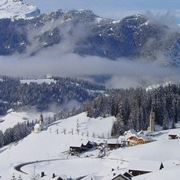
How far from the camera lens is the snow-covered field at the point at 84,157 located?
11150cm

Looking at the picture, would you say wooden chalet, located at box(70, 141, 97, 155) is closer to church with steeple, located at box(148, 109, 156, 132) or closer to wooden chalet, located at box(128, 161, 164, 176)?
church with steeple, located at box(148, 109, 156, 132)

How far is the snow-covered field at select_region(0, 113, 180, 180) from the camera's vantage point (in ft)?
366

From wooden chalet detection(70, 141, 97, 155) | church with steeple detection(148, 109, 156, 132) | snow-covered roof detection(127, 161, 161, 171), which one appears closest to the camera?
snow-covered roof detection(127, 161, 161, 171)

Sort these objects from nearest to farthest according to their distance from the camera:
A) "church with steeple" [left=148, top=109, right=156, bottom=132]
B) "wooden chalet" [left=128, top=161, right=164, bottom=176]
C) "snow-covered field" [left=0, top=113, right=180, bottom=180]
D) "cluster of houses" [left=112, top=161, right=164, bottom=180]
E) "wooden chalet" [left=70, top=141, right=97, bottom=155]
→ "cluster of houses" [left=112, top=161, right=164, bottom=180]
"wooden chalet" [left=128, top=161, right=164, bottom=176]
"snow-covered field" [left=0, top=113, right=180, bottom=180]
"wooden chalet" [left=70, top=141, right=97, bottom=155]
"church with steeple" [left=148, top=109, right=156, bottom=132]

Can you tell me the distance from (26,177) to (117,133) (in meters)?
70.3

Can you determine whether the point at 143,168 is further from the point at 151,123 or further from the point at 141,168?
the point at 151,123

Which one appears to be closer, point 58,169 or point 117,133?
point 58,169

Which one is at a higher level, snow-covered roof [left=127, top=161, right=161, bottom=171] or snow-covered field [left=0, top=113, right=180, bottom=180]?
snow-covered roof [left=127, top=161, right=161, bottom=171]

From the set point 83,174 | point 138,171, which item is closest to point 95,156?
point 83,174

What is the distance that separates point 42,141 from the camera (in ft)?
618

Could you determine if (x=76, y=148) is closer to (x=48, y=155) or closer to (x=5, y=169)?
(x=48, y=155)

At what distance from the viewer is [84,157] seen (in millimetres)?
151500

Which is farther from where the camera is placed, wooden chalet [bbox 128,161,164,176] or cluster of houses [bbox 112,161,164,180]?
wooden chalet [bbox 128,161,164,176]

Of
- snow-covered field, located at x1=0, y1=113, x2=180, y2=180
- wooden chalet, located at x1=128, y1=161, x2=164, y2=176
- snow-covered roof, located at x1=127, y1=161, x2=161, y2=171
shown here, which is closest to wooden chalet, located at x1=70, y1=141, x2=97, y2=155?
snow-covered field, located at x1=0, y1=113, x2=180, y2=180
